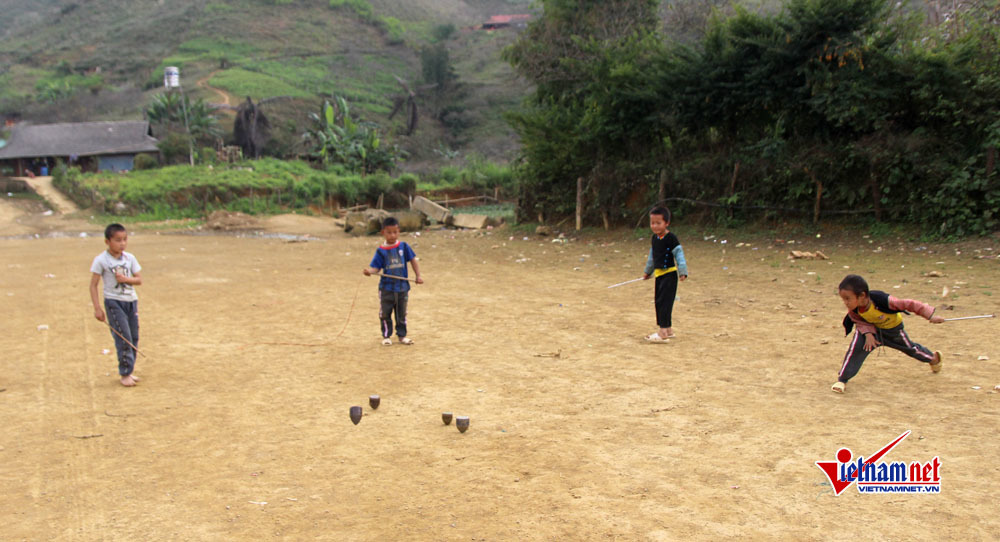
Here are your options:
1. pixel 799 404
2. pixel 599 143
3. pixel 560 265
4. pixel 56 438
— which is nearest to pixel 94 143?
pixel 599 143

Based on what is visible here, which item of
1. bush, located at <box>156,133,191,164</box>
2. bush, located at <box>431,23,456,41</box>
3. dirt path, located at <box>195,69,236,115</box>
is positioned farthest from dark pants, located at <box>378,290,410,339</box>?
bush, located at <box>431,23,456,41</box>

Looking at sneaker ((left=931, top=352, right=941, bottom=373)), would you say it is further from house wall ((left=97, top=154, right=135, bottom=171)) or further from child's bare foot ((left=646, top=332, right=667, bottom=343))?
house wall ((left=97, top=154, right=135, bottom=171))

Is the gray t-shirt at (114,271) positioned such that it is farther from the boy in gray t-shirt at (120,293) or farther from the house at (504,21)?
the house at (504,21)

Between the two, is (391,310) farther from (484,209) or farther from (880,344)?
(484,209)

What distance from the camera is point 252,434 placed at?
5.24 metres

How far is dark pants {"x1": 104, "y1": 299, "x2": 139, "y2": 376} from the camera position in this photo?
21.7 feet

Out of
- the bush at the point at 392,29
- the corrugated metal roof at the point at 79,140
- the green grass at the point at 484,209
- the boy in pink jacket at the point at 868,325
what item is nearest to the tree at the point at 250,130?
the corrugated metal roof at the point at 79,140

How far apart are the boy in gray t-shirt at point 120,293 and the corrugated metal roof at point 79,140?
41726mm

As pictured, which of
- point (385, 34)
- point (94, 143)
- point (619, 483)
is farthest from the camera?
point (385, 34)

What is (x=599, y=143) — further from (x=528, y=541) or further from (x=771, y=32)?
(x=528, y=541)

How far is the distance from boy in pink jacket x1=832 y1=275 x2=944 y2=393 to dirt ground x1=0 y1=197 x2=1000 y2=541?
0.84 ft

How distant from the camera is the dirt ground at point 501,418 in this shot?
375cm

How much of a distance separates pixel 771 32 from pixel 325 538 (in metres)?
15.5

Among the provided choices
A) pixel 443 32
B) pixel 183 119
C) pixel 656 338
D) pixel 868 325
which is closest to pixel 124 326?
pixel 656 338
